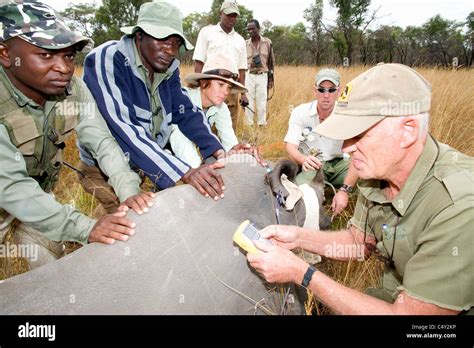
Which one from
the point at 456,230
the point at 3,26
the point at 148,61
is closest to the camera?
the point at 456,230

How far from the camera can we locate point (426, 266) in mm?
1485

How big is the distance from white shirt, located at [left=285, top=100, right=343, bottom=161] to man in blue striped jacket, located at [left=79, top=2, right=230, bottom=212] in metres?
1.31

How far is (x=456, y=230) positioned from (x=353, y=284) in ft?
4.02

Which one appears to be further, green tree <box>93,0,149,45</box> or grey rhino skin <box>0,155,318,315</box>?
green tree <box>93,0,149,45</box>

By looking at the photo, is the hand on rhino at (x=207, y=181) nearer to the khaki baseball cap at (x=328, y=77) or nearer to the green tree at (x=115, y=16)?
the khaki baseball cap at (x=328, y=77)

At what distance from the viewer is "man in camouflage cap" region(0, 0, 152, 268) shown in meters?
1.78

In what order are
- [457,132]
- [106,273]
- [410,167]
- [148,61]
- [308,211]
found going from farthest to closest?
[457,132] < [148,61] < [308,211] < [410,167] < [106,273]

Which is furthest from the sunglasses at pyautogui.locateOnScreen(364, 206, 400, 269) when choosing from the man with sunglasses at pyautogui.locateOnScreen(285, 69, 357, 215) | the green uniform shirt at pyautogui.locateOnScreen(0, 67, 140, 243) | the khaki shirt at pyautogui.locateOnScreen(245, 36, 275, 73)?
the khaki shirt at pyautogui.locateOnScreen(245, 36, 275, 73)

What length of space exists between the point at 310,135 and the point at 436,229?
8.76ft

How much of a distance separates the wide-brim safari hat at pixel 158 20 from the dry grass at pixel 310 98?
1450 millimetres

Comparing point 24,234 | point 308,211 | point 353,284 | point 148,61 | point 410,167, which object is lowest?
point 353,284

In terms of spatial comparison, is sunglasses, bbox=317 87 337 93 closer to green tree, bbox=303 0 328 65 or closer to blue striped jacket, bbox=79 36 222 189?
blue striped jacket, bbox=79 36 222 189
